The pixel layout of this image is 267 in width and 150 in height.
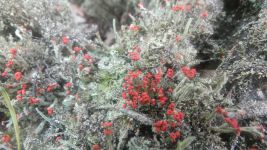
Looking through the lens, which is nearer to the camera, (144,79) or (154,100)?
(154,100)

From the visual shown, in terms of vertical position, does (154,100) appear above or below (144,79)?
below

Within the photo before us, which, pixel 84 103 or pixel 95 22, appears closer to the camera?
pixel 84 103

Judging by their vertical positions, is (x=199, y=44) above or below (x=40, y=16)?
below

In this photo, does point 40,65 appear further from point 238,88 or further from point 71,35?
point 238,88

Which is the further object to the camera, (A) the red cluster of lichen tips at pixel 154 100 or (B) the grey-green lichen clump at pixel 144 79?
(B) the grey-green lichen clump at pixel 144 79

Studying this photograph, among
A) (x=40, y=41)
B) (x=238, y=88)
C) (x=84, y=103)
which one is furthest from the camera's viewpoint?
(x=40, y=41)

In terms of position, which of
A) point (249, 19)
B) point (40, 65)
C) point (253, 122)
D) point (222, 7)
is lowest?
point (253, 122)

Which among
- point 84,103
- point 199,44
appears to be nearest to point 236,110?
point 199,44

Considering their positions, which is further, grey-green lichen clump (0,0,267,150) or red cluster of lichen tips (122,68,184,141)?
grey-green lichen clump (0,0,267,150)
